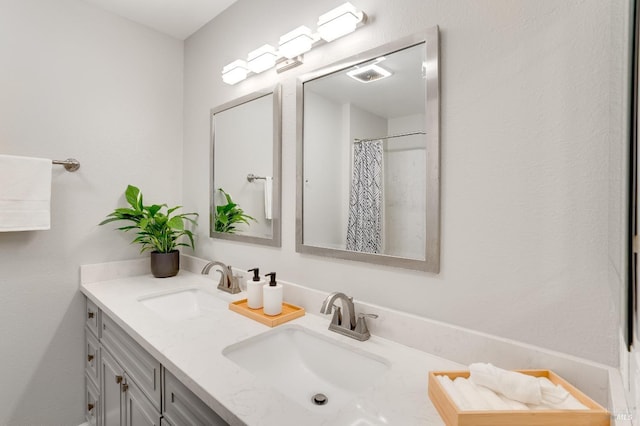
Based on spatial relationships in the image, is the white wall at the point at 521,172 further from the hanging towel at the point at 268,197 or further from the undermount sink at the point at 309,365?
the hanging towel at the point at 268,197

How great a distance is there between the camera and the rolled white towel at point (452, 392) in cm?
71

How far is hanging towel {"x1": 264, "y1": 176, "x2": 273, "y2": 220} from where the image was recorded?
1610 millimetres

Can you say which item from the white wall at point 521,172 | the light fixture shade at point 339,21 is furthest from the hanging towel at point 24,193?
the white wall at point 521,172

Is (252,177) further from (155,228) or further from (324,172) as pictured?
(155,228)

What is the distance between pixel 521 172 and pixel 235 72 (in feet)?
4.73

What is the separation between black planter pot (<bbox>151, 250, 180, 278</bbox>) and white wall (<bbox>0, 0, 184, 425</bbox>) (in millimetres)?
229

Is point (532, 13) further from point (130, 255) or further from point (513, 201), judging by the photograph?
point (130, 255)

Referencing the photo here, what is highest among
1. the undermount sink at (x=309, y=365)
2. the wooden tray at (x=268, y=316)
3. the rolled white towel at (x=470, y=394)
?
the rolled white towel at (x=470, y=394)

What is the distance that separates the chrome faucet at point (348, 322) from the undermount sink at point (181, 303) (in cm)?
63

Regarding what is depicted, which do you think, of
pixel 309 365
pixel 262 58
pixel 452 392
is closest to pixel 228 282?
pixel 309 365

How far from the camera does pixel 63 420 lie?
1.82 meters

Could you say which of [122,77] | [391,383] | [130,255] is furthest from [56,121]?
[391,383]

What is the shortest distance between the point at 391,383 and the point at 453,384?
17 centimetres

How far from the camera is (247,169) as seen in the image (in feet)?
5.77
